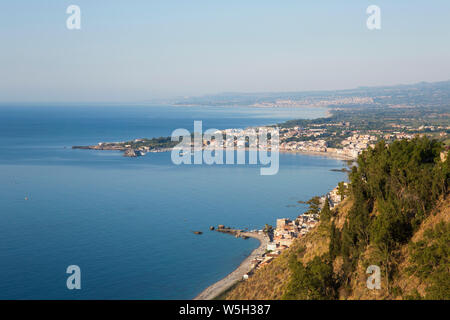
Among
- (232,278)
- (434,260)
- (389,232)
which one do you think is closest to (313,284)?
(389,232)

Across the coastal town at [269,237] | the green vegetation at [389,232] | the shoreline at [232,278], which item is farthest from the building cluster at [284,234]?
the green vegetation at [389,232]

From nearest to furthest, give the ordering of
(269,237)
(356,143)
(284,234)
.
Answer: (284,234), (269,237), (356,143)

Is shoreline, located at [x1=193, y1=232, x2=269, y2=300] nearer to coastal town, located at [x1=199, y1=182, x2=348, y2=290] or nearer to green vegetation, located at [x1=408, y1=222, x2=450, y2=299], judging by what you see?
coastal town, located at [x1=199, y1=182, x2=348, y2=290]

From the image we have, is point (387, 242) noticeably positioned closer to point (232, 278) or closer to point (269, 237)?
point (232, 278)

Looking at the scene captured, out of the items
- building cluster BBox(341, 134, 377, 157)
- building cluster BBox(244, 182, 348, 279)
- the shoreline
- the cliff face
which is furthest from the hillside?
building cluster BBox(341, 134, 377, 157)

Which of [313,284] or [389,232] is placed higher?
[389,232]
